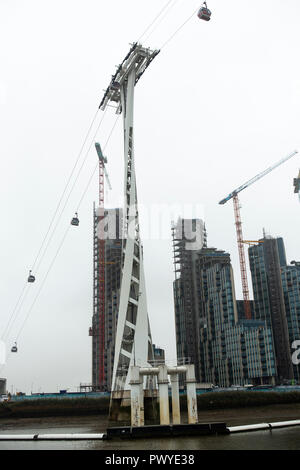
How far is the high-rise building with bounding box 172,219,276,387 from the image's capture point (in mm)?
167000

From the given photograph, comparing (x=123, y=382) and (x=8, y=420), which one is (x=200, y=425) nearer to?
(x=123, y=382)

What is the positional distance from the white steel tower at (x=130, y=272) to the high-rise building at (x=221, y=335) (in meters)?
124

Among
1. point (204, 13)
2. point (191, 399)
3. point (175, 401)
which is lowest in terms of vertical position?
point (175, 401)

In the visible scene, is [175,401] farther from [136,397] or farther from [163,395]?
[136,397]

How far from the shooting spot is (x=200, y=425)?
125 feet

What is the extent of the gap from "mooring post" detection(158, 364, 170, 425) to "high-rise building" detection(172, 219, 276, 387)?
134368mm

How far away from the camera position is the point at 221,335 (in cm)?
18062

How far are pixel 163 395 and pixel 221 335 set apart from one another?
144745 millimetres

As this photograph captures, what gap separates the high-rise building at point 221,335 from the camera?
167 metres

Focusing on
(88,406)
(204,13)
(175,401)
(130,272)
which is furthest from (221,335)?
(204,13)

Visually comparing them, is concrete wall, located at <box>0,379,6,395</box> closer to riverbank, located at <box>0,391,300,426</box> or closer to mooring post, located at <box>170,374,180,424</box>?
riverbank, located at <box>0,391,300,426</box>

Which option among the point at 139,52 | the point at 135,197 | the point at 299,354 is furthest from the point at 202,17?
the point at 299,354

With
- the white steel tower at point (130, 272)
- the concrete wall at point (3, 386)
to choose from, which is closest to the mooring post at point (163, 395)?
the white steel tower at point (130, 272)
